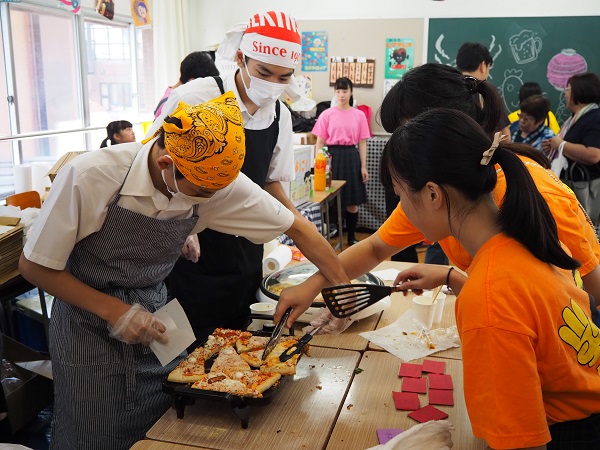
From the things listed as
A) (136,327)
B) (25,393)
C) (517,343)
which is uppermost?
(517,343)

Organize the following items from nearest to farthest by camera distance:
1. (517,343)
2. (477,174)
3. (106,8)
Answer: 1. (517,343)
2. (477,174)
3. (106,8)

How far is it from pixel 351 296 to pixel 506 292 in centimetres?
72

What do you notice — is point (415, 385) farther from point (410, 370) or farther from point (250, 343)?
point (250, 343)

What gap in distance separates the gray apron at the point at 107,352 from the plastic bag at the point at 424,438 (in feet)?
2.31

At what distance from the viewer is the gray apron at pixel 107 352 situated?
1.50 metres

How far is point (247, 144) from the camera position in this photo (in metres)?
2.18

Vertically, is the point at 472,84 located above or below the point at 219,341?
above

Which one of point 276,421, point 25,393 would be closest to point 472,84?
point 276,421

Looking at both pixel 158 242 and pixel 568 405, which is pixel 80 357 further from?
pixel 568 405

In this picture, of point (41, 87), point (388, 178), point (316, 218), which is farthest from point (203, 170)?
point (41, 87)

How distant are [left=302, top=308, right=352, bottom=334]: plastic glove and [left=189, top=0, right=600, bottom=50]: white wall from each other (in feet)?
17.4

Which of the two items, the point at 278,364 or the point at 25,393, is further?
the point at 25,393

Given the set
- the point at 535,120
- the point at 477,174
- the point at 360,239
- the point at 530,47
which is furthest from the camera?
the point at 360,239

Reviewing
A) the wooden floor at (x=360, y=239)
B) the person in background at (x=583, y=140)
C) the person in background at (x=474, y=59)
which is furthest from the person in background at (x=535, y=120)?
the wooden floor at (x=360, y=239)
